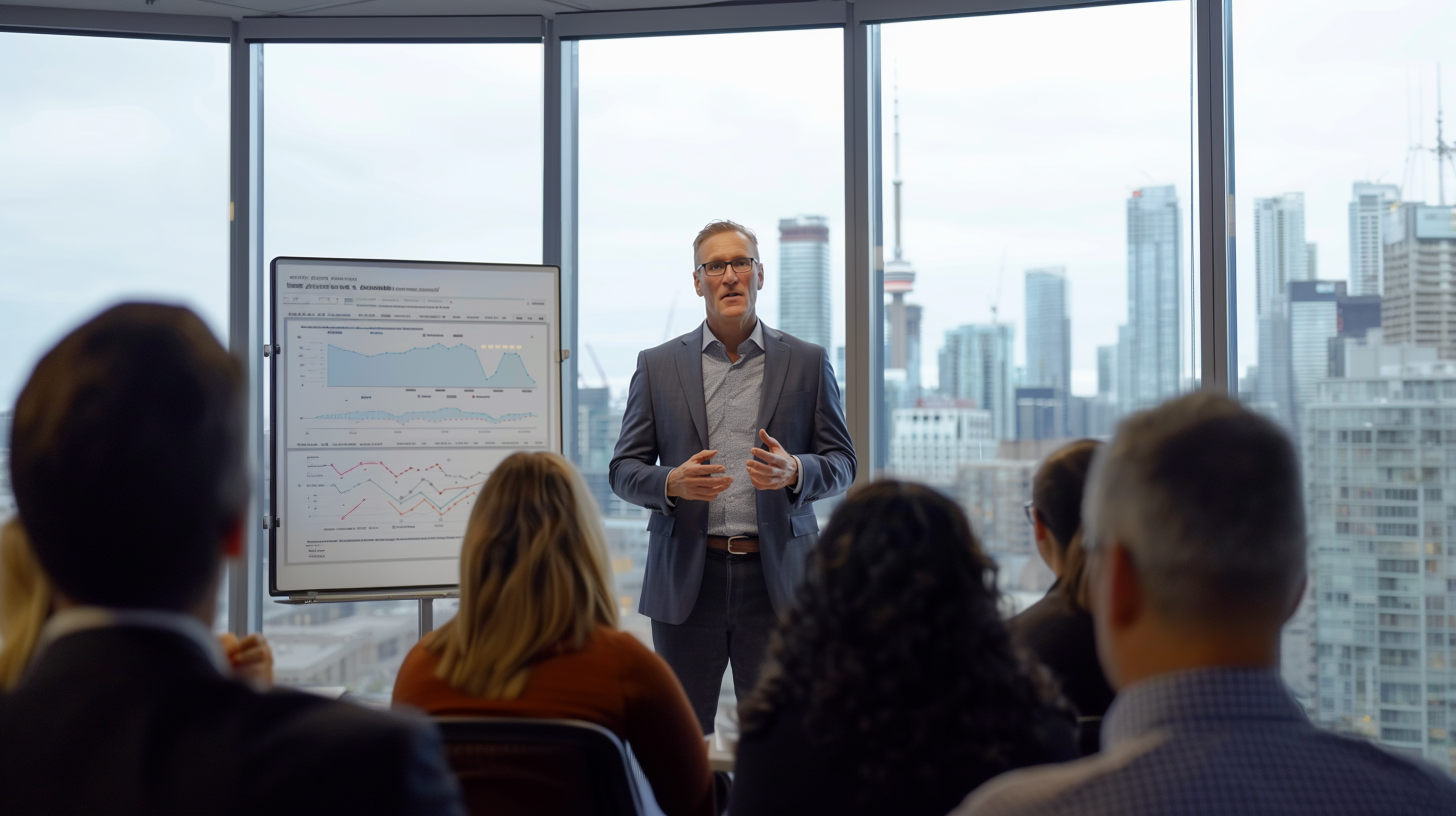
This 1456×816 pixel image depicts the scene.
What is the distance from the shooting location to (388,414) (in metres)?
3.30

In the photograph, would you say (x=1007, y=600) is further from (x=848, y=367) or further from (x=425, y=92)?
(x=425, y=92)

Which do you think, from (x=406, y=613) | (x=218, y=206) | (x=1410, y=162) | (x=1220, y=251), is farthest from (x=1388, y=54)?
(x=218, y=206)

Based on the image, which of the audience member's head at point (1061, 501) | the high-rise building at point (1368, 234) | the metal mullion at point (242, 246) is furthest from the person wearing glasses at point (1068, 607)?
the metal mullion at point (242, 246)

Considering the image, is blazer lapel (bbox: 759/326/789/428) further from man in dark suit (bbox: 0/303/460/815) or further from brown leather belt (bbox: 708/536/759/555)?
man in dark suit (bbox: 0/303/460/815)

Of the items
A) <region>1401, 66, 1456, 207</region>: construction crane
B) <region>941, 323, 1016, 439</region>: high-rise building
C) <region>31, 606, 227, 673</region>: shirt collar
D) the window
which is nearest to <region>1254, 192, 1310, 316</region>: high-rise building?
<region>1401, 66, 1456, 207</region>: construction crane

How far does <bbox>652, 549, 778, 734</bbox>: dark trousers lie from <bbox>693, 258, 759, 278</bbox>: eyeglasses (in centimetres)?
88

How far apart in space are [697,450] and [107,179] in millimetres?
2667

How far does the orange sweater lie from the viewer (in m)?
1.53

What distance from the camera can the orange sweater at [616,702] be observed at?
1.53 m

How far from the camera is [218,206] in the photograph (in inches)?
152

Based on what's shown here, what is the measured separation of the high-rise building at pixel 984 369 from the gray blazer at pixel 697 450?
29.5 inches

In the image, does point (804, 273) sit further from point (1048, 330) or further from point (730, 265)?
point (1048, 330)

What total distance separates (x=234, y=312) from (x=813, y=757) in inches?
133

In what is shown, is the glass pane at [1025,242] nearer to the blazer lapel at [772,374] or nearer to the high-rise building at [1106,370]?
the high-rise building at [1106,370]
